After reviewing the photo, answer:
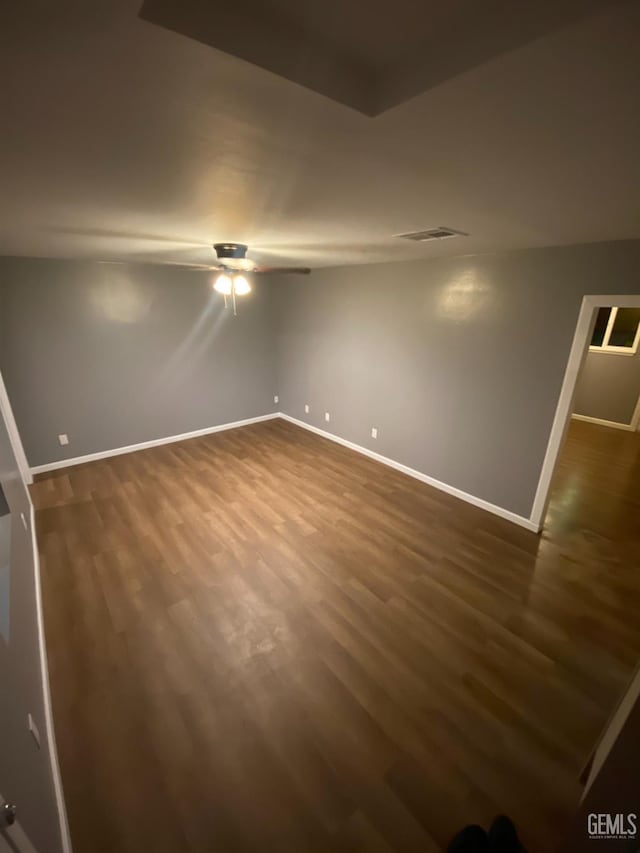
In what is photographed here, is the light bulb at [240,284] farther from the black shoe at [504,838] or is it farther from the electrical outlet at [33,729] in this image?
the black shoe at [504,838]

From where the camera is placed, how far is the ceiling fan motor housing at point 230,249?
100 inches

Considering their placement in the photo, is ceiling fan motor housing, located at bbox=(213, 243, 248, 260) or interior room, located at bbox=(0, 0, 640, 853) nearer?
interior room, located at bbox=(0, 0, 640, 853)

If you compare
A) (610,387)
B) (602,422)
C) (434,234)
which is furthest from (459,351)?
(602,422)

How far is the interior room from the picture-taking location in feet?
2.29

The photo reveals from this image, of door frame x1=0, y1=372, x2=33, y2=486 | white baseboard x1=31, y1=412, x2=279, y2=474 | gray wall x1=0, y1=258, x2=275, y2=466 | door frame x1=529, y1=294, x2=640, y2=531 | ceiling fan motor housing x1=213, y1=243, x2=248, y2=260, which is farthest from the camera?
white baseboard x1=31, y1=412, x2=279, y2=474

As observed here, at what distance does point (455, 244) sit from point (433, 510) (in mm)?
2376

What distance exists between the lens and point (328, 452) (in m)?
4.67

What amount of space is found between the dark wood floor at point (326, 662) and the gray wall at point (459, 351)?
0.64 meters

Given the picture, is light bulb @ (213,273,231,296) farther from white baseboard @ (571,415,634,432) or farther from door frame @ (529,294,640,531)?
white baseboard @ (571,415,634,432)

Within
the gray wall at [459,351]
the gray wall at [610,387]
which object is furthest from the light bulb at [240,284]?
the gray wall at [610,387]

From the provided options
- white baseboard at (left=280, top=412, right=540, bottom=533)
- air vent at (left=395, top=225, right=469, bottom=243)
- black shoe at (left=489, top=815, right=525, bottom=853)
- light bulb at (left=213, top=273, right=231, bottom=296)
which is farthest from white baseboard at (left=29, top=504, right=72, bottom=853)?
white baseboard at (left=280, top=412, right=540, bottom=533)

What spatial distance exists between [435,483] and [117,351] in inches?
163

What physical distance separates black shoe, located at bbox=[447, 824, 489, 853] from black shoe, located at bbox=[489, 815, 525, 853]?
24 mm

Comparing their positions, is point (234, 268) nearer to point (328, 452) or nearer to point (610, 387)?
point (328, 452)
